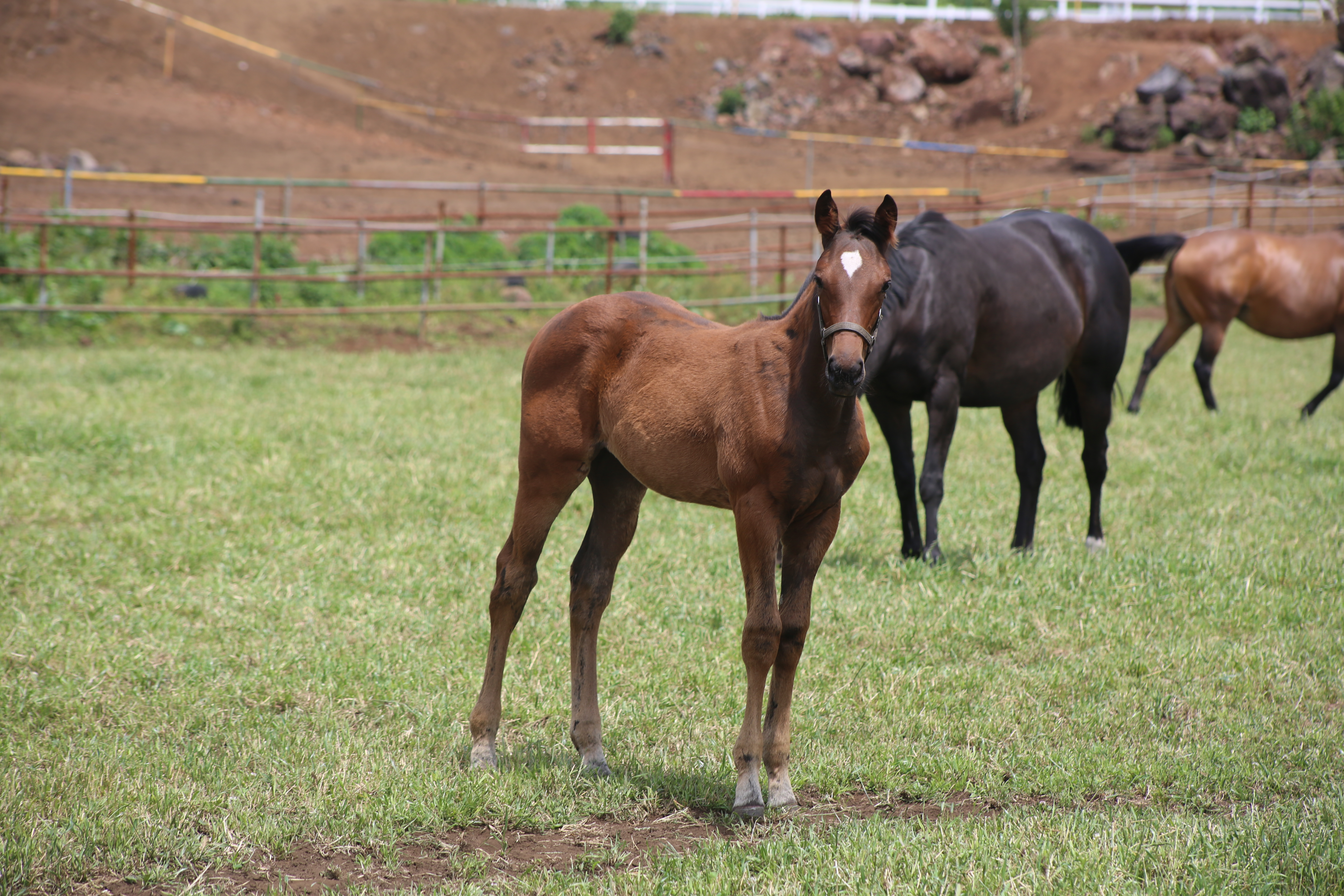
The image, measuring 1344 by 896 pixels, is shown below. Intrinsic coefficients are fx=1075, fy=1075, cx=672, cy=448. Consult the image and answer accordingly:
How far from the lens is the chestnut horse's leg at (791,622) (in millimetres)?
3520

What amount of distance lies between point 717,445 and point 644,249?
14.2 meters

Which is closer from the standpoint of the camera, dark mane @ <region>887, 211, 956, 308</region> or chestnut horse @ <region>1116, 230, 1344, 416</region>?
dark mane @ <region>887, 211, 956, 308</region>

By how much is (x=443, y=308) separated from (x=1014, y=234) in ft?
29.5

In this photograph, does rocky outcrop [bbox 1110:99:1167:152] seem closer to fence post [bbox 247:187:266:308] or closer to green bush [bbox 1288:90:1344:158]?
green bush [bbox 1288:90:1344:158]

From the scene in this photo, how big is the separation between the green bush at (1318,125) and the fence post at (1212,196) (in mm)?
6458

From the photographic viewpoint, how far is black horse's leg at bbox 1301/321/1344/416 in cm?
1080

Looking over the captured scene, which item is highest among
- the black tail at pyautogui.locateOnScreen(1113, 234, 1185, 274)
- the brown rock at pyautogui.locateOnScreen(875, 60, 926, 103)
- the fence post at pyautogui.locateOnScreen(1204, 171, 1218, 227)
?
the brown rock at pyautogui.locateOnScreen(875, 60, 926, 103)

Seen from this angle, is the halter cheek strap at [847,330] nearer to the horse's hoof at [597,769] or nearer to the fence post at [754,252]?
the horse's hoof at [597,769]

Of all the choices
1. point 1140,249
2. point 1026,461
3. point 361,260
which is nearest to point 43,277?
point 361,260

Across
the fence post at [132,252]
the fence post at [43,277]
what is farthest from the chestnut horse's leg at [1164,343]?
the fence post at [43,277]

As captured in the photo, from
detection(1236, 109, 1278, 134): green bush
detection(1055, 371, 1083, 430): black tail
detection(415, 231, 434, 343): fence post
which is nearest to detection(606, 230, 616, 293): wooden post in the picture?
detection(415, 231, 434, 343): fence post

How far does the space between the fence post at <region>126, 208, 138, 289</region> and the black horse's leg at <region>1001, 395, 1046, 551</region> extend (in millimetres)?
10861

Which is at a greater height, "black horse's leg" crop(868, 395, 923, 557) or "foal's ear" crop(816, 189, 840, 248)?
"foal's ear" crop(816, 189, 840, 248)

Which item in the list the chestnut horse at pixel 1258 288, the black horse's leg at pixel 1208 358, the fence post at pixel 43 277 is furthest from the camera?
the fence post at pixel 43 277
